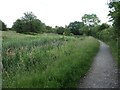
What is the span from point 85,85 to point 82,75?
5.81 feet

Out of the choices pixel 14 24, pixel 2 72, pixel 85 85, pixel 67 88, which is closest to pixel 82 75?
pixel 85 85

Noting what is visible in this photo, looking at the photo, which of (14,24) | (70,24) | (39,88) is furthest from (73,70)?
(70,24)

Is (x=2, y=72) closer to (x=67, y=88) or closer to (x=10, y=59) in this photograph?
(x=10, y=59)

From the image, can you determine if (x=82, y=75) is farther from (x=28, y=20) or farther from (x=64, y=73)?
(x=28, y=20)

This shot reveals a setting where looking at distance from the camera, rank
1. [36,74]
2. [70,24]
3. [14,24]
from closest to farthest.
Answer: [36,74], [14,24], [70,24]

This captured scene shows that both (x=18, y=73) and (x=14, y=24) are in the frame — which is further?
(x=14, y=24)

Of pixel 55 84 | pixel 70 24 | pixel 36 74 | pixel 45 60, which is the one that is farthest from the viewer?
pixel 70 24

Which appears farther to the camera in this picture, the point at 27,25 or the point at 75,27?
the point at 75,27

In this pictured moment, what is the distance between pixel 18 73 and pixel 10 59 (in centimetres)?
205

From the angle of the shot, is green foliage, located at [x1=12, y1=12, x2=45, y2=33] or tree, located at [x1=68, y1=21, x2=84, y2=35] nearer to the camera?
green foliage, located at [x1=12, y1=12, x2=45, y2=33]

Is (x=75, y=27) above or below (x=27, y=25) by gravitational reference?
below

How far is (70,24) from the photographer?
119 metres

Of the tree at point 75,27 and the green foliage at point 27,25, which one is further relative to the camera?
the tree at point 75,27

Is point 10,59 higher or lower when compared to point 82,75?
higher
